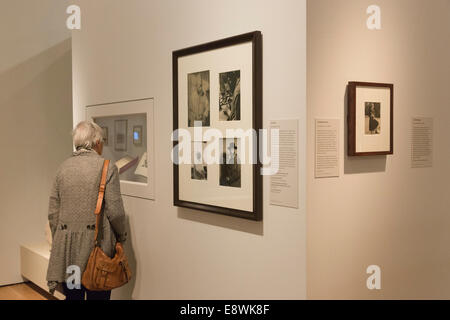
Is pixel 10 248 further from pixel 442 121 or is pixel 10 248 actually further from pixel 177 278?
pixel 442 121

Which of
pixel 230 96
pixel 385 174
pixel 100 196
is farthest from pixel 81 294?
pixel 385 174

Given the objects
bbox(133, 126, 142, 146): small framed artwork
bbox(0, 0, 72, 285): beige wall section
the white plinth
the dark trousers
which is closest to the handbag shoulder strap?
the dark trousers

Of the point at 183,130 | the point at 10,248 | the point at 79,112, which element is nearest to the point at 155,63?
the point at 183,130

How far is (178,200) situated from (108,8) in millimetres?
1951

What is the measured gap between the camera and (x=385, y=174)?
2.92 m

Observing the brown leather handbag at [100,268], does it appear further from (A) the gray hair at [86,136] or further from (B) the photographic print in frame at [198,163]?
(B) the photographic print in frame at [198,163]

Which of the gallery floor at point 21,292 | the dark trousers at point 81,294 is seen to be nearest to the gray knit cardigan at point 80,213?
the dark trousers at point 81,294

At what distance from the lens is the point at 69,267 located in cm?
346

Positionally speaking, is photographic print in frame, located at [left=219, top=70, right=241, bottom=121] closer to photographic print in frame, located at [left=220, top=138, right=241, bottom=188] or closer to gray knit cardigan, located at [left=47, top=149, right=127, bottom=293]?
photographic print in frame, located at [left=220, top=138, right=241, bottom=188]

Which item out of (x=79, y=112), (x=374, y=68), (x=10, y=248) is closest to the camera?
(x=374, y=68)

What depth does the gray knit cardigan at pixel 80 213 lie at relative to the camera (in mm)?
3428

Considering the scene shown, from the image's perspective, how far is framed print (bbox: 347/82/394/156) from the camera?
2668 millimetres

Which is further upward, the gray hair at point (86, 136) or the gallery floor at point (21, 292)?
the gray hair at point (86, 136)
